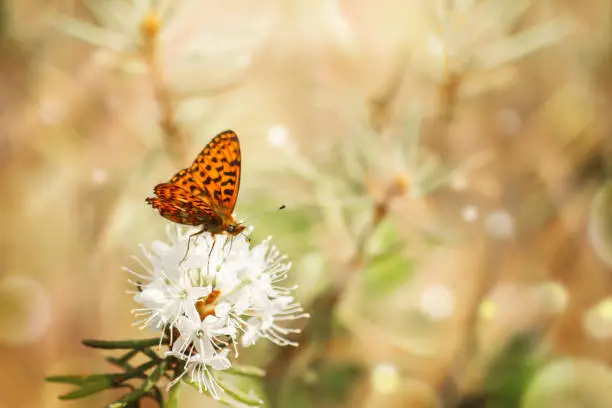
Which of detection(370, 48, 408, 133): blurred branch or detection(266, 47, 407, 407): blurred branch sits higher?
detection(370, 48, 408, 133): blurred branch

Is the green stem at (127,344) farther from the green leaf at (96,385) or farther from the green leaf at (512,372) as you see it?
the green leaf at (512,372)

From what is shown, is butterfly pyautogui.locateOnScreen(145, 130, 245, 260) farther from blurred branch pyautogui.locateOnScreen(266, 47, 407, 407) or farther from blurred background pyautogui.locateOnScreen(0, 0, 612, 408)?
blurred branch pyautogui.locateOnScreen(266, 47, 407, 407)

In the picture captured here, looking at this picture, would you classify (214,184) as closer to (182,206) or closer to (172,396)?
Answer: (182,206)

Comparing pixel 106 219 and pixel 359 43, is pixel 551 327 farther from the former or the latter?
pixel 106 219

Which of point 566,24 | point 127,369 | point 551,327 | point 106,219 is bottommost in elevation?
point 127,369

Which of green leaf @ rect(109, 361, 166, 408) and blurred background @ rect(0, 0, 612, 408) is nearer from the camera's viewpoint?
green leaf @ rect(109, 361, 166, 408)

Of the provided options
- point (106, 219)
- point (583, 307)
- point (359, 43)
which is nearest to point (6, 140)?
point (106, 219)

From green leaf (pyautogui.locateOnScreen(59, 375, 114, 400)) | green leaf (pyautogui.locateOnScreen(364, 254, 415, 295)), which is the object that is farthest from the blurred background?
green leaf (pyautogui.locateOnScreen(59, 375, 114, 400))
